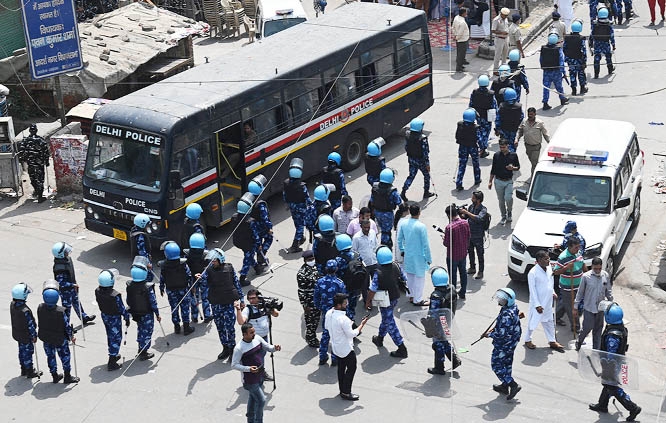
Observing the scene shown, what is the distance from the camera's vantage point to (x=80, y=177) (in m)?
20.6

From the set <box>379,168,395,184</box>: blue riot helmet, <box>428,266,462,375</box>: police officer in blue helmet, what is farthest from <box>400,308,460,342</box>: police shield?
<box>379,168,395,184</box>: blue riot helmet

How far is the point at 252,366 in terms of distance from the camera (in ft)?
41.2

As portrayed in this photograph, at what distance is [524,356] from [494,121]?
7.03 metres

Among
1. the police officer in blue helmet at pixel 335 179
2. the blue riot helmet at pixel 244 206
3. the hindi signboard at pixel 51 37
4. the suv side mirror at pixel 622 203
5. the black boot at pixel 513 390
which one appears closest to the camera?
the black boot at pixel 513 390

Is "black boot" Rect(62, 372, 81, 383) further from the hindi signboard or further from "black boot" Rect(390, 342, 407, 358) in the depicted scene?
the hindi signboard

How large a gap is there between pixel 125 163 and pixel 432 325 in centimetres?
638

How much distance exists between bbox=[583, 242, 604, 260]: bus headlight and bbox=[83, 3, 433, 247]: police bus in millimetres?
5667

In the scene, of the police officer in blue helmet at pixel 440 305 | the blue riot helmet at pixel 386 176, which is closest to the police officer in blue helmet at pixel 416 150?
the blue riot helmet at pixel 386 176

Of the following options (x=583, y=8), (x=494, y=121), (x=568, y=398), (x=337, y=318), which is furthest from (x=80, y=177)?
(x=583, y=8)

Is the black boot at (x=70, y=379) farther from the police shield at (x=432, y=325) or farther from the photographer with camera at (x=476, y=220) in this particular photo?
the photographer with camera at (x=476, y=220)

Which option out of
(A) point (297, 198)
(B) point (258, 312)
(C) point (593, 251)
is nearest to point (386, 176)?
(A) point (297, 198)

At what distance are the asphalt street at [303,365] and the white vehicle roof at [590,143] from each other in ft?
5.26

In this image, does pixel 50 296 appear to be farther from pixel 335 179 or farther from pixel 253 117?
pixel 253 117

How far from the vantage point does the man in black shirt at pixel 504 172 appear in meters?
17.9
